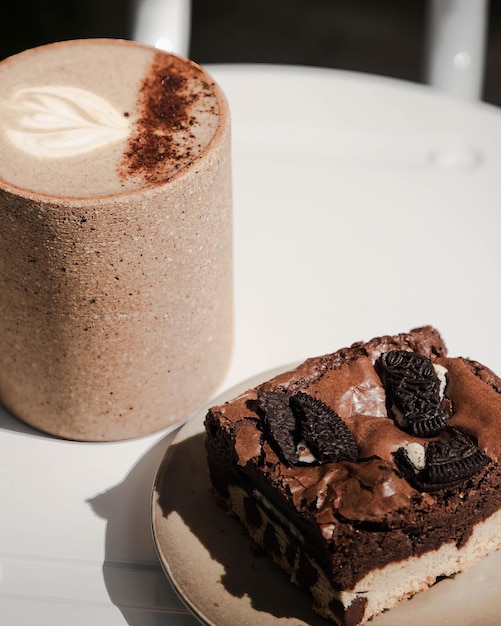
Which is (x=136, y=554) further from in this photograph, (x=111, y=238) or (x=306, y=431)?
(x=111, y=238)

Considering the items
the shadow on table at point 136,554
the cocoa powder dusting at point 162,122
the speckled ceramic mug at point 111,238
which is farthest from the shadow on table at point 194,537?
the cocoa powder dusting at point 162,122

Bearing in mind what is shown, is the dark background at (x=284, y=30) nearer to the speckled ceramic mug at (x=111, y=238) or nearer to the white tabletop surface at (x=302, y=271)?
the white tabletop surface at (x=302, y=271)

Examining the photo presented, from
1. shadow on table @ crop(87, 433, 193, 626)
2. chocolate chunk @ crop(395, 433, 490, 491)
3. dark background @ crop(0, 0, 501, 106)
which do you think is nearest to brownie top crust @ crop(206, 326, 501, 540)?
chocolate chunk @ crop(395, 433, 490, 491)

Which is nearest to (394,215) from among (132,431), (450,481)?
(132,431)

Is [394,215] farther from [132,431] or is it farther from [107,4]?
[107,4]

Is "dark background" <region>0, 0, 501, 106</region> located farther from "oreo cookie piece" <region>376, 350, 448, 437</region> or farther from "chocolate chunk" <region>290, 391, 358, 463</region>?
"chocolate chunk" <region>290, 391, 358, 463</region>
